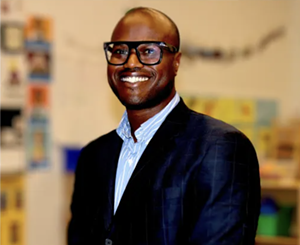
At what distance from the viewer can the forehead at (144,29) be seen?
1232mm

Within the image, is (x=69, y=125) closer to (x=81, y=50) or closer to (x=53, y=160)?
(x=53, y=160)

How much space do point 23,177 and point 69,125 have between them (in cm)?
43

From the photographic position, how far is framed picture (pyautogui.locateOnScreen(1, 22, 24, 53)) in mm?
3131

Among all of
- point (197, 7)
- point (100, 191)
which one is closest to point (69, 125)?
point (197, 7)

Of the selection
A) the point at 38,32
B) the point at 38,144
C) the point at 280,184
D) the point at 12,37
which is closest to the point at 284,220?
the point at 280,184

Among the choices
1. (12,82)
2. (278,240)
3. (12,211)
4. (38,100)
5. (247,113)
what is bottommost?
(278,240)

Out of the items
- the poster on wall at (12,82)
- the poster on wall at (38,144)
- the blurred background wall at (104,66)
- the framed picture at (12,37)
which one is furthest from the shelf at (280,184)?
the framed picture at (12,37)

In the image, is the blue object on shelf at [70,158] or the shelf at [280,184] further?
the shelf at [280,184]

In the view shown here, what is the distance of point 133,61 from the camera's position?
1.24 metres

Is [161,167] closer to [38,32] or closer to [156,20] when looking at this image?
[156,20]

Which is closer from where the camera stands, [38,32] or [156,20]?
[156,20]

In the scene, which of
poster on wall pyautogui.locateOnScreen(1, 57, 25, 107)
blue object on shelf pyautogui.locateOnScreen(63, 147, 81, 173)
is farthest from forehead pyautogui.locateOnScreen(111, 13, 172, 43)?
blue object on shelf pyautogui.locateOnScreen(63, 147, 81, 173)

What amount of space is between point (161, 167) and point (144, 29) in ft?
1.02

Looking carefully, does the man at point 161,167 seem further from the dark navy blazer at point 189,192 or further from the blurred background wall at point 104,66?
the blurred background wall at point 104,66
